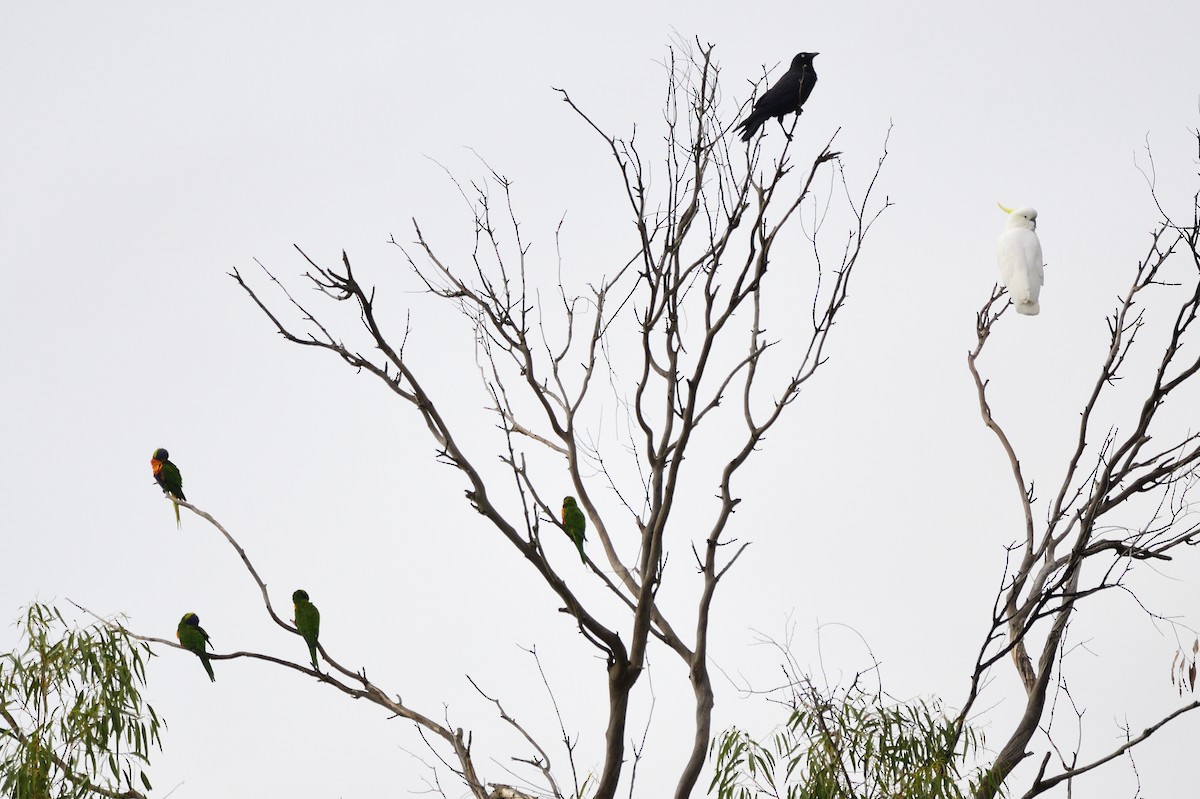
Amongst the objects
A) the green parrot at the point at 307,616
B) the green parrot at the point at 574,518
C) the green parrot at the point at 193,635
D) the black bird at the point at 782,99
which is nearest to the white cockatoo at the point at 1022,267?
the black bird at the point at 782,99

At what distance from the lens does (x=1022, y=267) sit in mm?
5039

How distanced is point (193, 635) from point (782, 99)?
10.0 ft

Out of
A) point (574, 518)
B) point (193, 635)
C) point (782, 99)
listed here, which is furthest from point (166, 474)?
point (782, 99)

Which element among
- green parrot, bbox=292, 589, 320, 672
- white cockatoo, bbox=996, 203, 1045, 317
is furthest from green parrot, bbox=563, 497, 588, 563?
white cockatoo, bbox=996, 203, 1045, 317

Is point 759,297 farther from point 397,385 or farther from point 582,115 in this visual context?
point 397,385

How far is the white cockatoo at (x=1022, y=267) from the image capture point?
4.96 m

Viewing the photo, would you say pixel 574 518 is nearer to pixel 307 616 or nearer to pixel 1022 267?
pixel 307 616

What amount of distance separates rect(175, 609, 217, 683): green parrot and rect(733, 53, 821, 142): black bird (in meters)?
2.79

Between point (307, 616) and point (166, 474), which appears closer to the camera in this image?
point (307, 616)

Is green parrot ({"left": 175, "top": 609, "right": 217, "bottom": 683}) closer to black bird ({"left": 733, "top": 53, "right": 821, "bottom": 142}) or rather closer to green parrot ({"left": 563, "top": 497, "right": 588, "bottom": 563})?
green parrot ({"left": 563, "top": 497, "right": 588, "bottom": 563})

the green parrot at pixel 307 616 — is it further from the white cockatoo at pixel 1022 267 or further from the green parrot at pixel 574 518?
the white cockatoo at pixel 1022 267

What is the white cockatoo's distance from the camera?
16.3 feet

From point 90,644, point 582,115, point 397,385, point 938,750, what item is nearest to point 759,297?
point 582,115

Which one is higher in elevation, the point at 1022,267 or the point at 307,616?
the point at 1022,267
